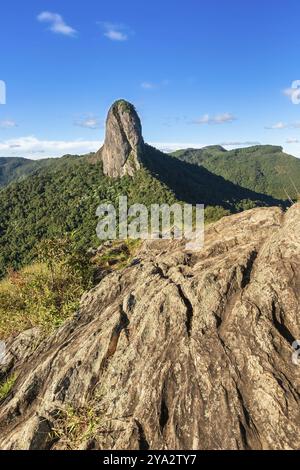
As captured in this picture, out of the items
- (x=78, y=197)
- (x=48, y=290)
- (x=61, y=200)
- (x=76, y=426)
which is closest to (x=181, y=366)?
(x=76, y=426)

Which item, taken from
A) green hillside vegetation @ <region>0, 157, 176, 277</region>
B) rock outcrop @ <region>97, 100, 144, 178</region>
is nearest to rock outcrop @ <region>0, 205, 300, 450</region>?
green hillside vegetation @ <region>0, 157, 176, 277</region>

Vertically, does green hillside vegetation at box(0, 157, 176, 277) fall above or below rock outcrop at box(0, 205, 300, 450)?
below

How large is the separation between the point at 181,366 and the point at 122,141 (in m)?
162

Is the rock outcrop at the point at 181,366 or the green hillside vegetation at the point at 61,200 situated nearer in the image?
the rock outcrop at the point at 181,366

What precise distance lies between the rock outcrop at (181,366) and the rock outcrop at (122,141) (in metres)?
151

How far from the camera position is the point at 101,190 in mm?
153250

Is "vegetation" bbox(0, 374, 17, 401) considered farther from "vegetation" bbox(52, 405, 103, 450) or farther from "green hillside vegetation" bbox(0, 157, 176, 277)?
"green hillside vegetation" bbox(0, 157, 176, 277)

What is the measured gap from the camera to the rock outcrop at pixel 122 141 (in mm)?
161500

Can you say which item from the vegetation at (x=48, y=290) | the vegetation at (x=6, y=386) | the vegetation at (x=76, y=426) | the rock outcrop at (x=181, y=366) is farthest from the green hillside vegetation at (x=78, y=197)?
the vegetation at (x=76, y=426)

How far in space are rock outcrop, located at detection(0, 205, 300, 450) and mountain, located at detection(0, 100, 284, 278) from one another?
102 m

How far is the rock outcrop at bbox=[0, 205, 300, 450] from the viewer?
23.0 feet

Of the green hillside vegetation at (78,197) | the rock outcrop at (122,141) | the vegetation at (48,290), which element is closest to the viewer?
the vegetation at (48,290)

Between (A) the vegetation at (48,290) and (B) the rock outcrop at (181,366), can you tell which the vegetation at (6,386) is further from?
(A) the vegetation at (48,290)

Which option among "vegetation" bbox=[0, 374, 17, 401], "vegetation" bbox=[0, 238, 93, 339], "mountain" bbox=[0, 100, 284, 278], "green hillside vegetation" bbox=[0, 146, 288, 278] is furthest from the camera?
"mountain" bbox=[0, 100, 284, 278]
